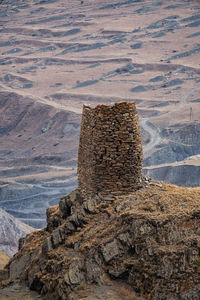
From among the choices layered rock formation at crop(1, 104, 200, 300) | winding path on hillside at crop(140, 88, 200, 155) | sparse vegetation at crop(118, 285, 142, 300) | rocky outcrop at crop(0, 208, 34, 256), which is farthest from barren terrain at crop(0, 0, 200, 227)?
sparse vegetation at crop(118, 285, 142, 300)

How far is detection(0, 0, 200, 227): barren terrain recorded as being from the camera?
5238 cm

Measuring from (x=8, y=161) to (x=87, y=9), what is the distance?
9181 centimetres

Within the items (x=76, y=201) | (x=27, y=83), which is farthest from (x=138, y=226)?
(x=27, y=83)

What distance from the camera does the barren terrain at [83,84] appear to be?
52.4 metres

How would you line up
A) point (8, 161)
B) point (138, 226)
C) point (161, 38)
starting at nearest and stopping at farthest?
point (138, 226)
point (8, 161)
point (161, 38)

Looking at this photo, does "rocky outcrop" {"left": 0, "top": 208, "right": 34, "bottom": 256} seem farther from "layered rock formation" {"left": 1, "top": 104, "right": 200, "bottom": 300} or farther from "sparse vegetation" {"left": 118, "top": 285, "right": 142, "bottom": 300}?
"sparse vegetation" {"left": 118, "top": 285, "right": 142, "bottom": 300}

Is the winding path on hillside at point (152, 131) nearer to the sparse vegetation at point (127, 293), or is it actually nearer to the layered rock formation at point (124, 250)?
the layered rock formation at point (124, 250)

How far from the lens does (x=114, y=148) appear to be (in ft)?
39.6

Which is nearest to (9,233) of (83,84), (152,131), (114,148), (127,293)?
(114,148)

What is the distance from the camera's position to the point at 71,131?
6644 centimetres

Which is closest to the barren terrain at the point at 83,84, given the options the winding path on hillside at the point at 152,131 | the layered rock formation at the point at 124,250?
the winding path on hillside at the point at 152,131

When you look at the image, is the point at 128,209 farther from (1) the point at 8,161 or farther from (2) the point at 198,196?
(1) the point at 8,161

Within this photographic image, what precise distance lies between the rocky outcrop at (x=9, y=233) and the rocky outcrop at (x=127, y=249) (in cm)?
1725

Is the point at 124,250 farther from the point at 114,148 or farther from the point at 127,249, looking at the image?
the point at 114,148
